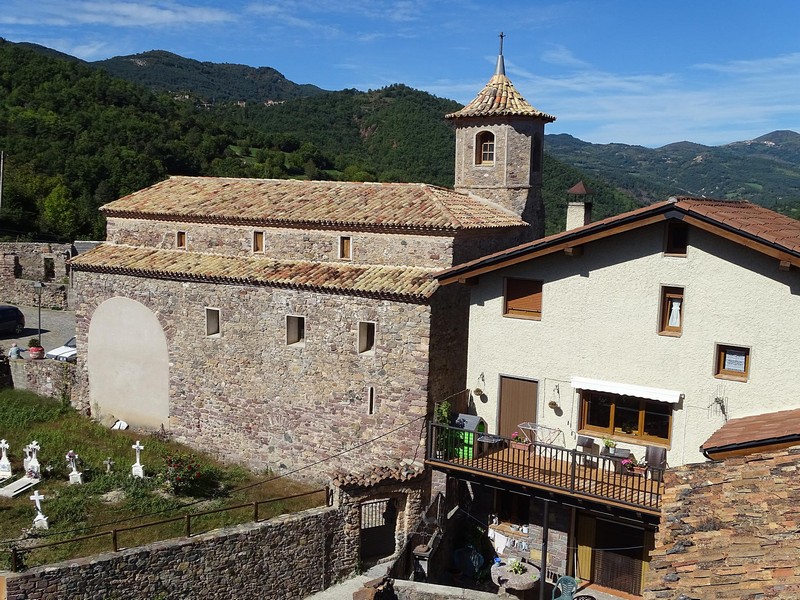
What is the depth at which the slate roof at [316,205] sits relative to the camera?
18.9 metres

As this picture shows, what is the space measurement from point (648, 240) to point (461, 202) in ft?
21.4

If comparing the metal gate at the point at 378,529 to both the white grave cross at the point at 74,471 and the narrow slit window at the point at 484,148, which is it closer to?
the white grave cross at the point at 74,471

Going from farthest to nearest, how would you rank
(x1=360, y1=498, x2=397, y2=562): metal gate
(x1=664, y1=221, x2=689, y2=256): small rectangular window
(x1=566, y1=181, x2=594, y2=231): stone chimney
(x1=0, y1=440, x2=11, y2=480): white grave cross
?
(x1=566, y1=181, x2=594, y2=231): stone chimney
(x1=0, y1=440, x2=11, y2=480): white grave cross
(x1=360, y1=498, x2=397, y2=562): metal gate
(x1=664, y1=221, x2=689, y2=256): small rectangular window

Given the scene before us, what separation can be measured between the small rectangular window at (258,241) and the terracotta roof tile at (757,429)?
41.9 feet

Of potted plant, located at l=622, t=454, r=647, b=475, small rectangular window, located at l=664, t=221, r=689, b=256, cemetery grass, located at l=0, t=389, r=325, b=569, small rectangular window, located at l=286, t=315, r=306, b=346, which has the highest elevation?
small rectangular window, located at l=664, t=221, r=689, b=256

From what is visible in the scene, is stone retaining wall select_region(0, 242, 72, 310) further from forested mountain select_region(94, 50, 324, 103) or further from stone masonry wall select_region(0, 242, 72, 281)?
forested mountain select_region(94, 50, 324, 103)

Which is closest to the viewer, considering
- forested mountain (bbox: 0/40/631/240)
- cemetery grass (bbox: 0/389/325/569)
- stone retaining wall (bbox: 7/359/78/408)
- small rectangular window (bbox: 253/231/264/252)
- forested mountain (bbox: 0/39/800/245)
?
cemetery grass (bbox: 0/389/325/569)

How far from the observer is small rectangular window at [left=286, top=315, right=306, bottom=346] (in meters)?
19.6

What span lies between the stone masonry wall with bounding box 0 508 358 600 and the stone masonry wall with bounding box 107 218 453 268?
659 centimetres

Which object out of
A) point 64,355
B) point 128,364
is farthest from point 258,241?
point 64,355

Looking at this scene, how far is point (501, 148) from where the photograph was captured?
21.7 m

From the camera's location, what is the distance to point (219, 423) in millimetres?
20938

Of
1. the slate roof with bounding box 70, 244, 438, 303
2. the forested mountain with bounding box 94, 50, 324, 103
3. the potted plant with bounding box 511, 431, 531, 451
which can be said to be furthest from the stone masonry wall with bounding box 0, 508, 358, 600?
the forested mountain with bounding box 94, 50, 324, 103

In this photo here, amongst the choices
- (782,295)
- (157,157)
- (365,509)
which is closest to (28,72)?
(157,157)
